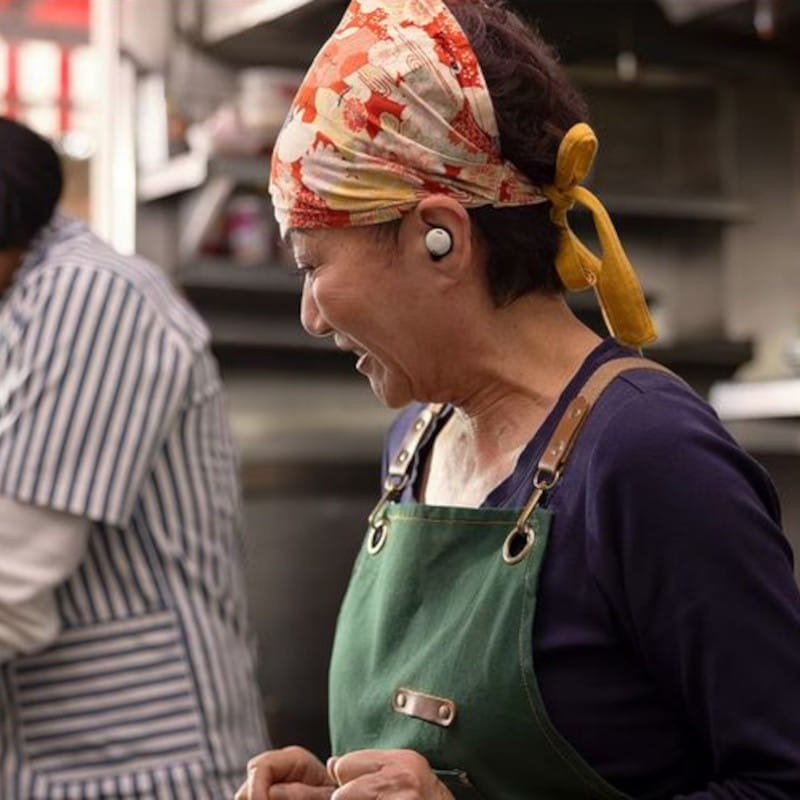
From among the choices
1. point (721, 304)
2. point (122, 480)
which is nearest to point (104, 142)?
point (721, 304)

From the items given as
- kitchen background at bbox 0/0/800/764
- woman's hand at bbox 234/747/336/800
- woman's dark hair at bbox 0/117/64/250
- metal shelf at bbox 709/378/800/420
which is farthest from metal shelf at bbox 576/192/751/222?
woman's hand at bbox 234/747/336/800

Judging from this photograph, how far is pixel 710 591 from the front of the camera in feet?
4.16

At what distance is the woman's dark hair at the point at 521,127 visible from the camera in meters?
1.40

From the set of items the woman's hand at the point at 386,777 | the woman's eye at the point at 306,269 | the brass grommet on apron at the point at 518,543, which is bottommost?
the woman's hand at the point at 386,777

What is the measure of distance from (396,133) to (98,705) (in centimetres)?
110

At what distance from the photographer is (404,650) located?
1471 millimetres

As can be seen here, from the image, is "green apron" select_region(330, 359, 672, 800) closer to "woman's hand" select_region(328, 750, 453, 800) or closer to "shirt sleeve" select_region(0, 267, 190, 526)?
"woman's hand" select_region(328, 750, 453, 800)

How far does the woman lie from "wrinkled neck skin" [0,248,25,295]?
977mm

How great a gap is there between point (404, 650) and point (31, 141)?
1154mm

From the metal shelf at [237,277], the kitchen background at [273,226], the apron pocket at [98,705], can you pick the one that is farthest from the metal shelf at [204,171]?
the apron pocket at [98,705]

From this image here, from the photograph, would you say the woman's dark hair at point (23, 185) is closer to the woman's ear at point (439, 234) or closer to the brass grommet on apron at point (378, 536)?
the brass grommet on apron at point (378, 536)

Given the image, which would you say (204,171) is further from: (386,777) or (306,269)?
(386,777)

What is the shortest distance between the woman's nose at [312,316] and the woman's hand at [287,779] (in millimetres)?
343

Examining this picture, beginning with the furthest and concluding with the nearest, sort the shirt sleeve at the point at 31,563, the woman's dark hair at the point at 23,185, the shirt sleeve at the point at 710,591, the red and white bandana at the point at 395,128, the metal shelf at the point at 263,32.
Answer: the metal shelf at the point at 263,32, the woman's dark hair at the point at 23,185, the shirt sleeve at the point at 31,563, the red and white bandana at the point at 395,128, the shirt sleeve at the point at 710,591
